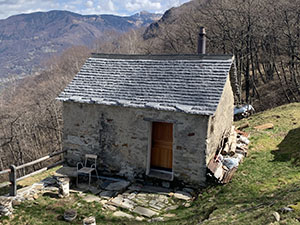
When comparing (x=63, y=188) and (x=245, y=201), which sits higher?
(x=245, y=201)

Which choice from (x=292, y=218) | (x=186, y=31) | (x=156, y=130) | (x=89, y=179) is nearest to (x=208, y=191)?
(x=156, y=130)

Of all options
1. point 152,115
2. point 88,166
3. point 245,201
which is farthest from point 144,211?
point 88,166

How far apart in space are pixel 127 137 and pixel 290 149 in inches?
275

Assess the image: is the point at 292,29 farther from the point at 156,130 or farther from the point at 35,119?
the point at 35,119

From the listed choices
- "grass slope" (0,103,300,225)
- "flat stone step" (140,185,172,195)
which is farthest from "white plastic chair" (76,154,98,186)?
"flat stone step" (140,185,172,195)

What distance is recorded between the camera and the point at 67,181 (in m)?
9.38

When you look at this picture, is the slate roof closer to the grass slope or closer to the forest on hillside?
the grass slope

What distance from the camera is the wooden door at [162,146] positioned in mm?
10133

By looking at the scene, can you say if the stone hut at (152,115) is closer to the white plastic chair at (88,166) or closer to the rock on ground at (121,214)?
the white plastic chair at (88,166)

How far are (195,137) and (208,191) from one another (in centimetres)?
179

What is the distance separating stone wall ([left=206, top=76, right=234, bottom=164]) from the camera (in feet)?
31.5

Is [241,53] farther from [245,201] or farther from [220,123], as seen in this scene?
[245,201]

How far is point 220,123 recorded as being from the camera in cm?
1102

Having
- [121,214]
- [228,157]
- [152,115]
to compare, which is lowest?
[121,214]
